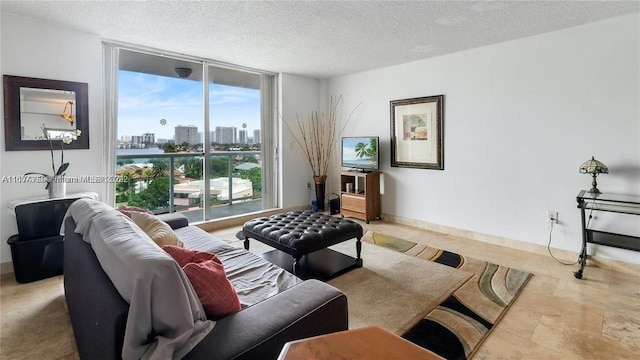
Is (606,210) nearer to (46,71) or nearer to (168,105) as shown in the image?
(168,105)

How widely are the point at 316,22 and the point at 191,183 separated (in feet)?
8.62

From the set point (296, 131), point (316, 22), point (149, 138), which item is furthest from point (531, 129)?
point (149, 138)

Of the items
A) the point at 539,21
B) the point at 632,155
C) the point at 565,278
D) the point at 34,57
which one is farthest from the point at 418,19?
the point at 34,57

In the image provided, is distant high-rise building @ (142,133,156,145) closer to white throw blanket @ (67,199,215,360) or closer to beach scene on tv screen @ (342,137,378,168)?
beach scene on tv screen @ (342,137,378,168)

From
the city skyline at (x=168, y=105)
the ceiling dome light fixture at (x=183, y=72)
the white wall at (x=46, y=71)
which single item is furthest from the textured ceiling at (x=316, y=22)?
the city skyline at (x=168, y=105)

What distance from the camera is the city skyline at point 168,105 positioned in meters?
3.58

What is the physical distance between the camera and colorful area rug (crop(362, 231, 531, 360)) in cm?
181

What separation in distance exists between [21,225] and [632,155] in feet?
17.4

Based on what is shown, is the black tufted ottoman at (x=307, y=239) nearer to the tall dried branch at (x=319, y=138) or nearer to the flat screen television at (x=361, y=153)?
the flat screen television at (x=361, y=153)

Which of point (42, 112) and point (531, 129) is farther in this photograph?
point (531, 129)

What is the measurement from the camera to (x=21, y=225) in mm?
2590

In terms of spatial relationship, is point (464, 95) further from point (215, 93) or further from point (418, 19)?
point (215, 93)

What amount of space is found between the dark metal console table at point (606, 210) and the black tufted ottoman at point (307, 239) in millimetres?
1953

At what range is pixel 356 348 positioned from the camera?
0.73 metres
